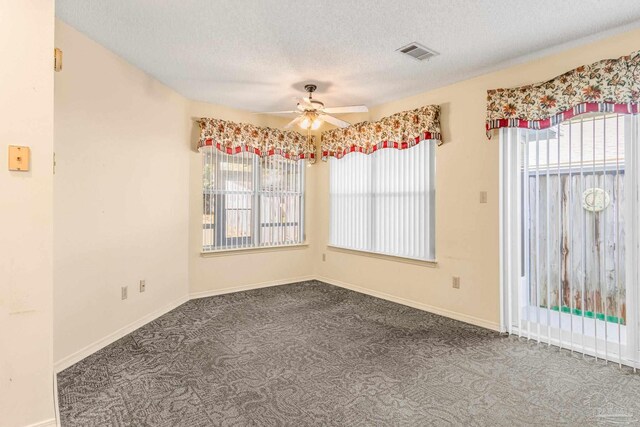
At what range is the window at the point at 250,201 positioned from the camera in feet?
15.3

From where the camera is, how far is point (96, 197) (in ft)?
9.81

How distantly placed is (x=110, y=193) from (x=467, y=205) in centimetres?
353

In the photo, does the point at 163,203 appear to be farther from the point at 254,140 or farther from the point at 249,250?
the point at 254,140

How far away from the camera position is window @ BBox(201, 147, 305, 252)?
4.67 m

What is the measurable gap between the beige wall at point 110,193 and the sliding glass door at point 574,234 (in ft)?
11.9

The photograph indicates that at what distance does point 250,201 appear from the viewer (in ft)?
16.4

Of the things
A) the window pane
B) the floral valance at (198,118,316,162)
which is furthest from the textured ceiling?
the window pane

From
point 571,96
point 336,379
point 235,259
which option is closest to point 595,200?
point 571,96

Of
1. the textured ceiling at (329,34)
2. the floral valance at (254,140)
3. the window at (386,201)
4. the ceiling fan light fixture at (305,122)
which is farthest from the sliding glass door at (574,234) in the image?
the floral valance at (254,140)

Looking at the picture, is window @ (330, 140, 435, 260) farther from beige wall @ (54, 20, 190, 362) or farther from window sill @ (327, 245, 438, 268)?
beige wall @ (54, 20, 190, 362)

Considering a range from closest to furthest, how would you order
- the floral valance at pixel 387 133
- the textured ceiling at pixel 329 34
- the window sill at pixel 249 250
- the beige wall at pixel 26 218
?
the beige wall at pixel 26 218 < the textured ceiling at pixel 329 34 < the floral valance at pixel 387 133 < the window sill at pixel 249 250

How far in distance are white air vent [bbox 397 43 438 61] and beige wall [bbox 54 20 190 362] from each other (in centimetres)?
261

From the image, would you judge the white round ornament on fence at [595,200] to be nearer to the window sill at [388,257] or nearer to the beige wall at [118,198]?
the window sill at [388,257]

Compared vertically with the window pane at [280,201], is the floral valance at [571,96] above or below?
above
